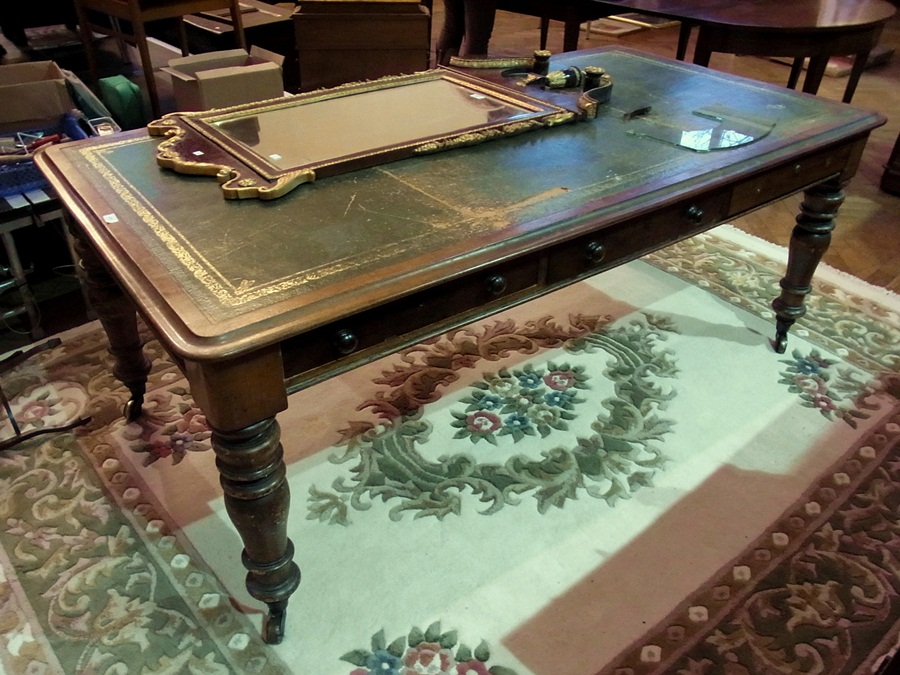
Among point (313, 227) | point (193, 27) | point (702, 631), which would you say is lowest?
point (702, 631)

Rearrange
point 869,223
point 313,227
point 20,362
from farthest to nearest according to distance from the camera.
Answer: point 869,223 < point 20,362 < point 313,227

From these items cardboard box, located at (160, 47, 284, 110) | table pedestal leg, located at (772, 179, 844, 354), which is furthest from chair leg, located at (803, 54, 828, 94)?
cardboard box, located at (160, 47, 284, 110)

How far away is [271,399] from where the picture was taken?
1061mm

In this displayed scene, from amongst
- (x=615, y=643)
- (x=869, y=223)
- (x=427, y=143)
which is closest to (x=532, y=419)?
(x=615, y=643)

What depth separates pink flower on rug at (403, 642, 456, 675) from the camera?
1339 mm

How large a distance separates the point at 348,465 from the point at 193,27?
10.2ft

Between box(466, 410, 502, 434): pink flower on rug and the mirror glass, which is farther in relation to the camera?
box(466, 410, 502, 434): pink flower on rug

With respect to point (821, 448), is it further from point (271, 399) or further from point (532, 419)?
point (271, 399)

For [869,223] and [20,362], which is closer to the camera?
[20,362]

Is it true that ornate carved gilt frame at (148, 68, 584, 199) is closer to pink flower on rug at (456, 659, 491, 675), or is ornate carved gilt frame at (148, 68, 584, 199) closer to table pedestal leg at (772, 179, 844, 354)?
table pedestal leg at (772, 179, 844, 354)

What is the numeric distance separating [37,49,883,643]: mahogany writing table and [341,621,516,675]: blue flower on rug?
0.18 metres

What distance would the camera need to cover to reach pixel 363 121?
158 cm

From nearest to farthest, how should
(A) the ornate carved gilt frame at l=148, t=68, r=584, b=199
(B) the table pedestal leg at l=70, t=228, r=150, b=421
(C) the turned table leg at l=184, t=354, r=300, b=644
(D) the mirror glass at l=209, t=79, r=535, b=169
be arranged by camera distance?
(C) the turned table leg at l=184, t=354, r=300, b=644, (A) the ornate carved gilt frame at l=148, t=68, r=584, b=199, (D) the mirror glass at l=209, t=79, r=535, b=169, (B) the table pedestal leg at l=70, t=228, r=150, b=421

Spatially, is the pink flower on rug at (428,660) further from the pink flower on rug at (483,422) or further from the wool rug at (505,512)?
the pink flower on rug at (483,422)
